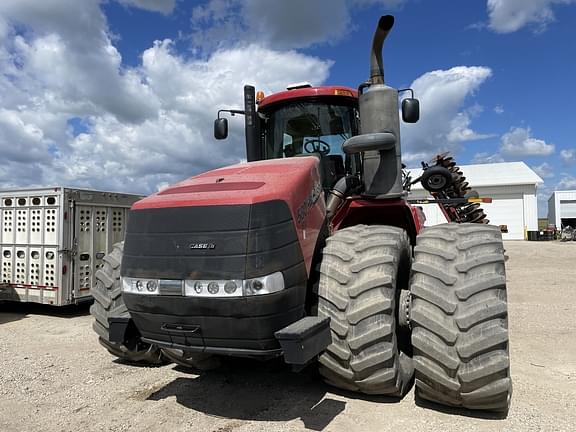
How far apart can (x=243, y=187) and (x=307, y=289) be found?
2.91ft

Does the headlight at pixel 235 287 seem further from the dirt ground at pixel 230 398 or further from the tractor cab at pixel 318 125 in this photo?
the tractor cab at pixel 318 125

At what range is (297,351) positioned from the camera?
2.77 m

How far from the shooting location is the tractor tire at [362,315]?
320 cm

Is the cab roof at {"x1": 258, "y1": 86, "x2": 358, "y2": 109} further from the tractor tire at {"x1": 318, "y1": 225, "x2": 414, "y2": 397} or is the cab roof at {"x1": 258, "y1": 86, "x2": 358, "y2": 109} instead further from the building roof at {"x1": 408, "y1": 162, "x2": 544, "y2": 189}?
the building roof at {"x1": 408, "y1": 162, "x2": 544, "y2": 189}

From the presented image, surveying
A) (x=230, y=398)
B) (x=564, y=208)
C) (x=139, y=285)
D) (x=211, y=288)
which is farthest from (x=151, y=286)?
(x=564, y=208)

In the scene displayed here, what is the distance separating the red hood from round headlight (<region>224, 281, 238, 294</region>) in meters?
0.50

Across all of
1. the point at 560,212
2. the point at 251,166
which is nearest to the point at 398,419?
the point at 251,166

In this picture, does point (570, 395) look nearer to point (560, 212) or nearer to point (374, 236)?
point (374, 236)

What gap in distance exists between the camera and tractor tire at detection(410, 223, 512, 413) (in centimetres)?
310

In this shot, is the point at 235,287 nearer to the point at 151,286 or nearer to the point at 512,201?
the point at 151,286

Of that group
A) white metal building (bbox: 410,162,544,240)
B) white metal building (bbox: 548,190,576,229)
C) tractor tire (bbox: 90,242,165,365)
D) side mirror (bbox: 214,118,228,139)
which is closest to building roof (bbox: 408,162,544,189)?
white metal building (bbox: 410,162,544,240)

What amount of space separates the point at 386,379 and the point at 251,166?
202 cm

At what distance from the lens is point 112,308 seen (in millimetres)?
4195

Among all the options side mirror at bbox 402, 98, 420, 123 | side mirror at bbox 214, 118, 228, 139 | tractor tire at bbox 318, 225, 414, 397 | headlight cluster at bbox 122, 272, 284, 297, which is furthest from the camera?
side mirror at bbox 214, 118, 228, 139
